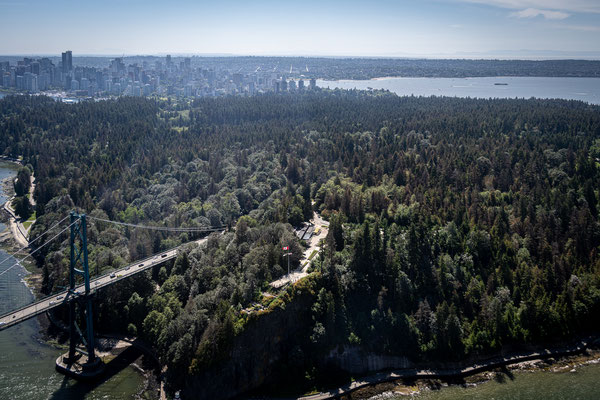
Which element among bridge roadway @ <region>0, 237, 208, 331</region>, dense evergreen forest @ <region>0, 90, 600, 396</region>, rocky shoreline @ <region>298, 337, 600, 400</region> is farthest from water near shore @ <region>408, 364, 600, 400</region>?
bridge roadway @ <region>0, 237, 208, 331</region>

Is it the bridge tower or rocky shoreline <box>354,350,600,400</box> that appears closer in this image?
rocky shoreline <box>354,350,600,400</box>

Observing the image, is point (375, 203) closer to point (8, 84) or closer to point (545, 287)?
point (545, 287)

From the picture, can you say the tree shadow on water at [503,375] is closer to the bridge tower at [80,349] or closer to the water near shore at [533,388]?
the water near shore at [533,388]

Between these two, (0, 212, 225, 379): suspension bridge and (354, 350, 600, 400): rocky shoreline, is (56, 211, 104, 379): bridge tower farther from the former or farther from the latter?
(354, 350, 600, 400): rocky shoreline

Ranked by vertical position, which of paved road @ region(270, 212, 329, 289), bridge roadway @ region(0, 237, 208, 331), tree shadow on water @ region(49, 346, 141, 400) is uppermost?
paved road @ region(270, 212, 329, 289)

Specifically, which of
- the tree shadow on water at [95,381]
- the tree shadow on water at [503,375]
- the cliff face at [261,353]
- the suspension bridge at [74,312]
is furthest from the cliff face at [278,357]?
the suspension bridge at [74,312]

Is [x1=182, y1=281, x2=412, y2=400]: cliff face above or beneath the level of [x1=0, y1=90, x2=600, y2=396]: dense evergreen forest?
beneath

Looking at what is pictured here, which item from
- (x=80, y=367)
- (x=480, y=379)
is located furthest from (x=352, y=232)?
(x=80, y=367)
